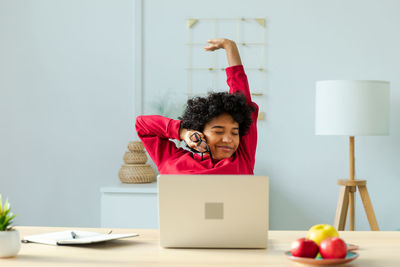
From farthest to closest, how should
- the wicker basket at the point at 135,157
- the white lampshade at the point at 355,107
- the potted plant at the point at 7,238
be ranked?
the wicker basket at the point at 135,157, the white lampshade at the point at 355,107, the potted plant at the point at 7,238

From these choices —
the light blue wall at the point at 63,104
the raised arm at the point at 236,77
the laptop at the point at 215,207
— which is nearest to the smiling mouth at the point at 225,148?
the raised arm at the point at 236,77

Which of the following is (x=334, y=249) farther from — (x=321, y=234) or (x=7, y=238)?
(x=7, y=238)

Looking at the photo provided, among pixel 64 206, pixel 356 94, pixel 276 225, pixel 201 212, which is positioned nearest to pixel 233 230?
pixel 201 212

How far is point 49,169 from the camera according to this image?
3.75 m

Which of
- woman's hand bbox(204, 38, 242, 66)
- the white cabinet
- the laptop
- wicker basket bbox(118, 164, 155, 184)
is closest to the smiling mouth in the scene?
woman's hand bbox(204, 38, 242, 66)

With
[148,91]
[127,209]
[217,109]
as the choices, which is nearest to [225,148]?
[217,109]

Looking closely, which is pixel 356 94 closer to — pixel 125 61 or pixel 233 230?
pixel 125 61

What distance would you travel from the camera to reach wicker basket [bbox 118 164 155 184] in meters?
3.38

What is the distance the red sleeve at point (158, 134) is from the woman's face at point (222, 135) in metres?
0.23

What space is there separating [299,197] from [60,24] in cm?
221

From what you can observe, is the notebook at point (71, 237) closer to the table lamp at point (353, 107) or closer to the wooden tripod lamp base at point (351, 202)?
the table lamp at point (353, 107)

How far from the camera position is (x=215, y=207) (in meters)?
1.41

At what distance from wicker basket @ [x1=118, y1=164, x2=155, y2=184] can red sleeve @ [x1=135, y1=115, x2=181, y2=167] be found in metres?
1.08

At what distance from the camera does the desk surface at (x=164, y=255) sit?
132 centimetres
